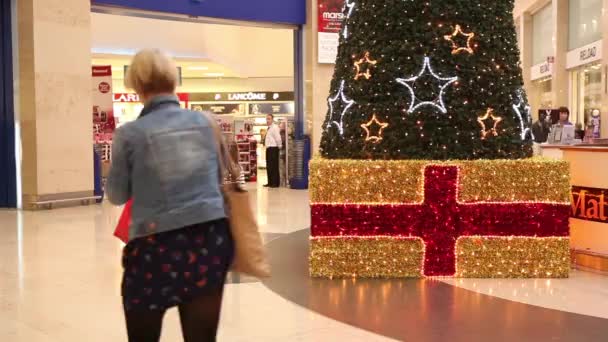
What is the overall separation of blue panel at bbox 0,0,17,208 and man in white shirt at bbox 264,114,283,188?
5.28m

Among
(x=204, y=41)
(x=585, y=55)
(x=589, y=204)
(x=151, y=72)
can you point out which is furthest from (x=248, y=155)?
(x=151, y=72)

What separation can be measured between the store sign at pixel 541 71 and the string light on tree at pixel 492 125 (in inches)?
615

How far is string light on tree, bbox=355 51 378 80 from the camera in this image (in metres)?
5.71

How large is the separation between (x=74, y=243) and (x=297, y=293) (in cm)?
333

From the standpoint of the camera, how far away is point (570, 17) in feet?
64.5

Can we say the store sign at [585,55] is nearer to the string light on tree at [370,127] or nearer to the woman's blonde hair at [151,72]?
the string light on tree at [370,127]

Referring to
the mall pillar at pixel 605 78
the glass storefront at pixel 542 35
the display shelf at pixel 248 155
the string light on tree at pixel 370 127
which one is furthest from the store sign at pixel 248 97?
the string light on tree at pixel 370 127

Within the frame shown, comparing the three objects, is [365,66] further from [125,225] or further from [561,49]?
[561,49]

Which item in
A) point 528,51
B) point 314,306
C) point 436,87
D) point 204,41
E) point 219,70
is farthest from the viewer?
point 528,51

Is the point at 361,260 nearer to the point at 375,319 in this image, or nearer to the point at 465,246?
the point at 465,246

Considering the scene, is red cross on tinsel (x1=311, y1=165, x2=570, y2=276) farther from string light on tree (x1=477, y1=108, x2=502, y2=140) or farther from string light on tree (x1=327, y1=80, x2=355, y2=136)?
string light on tree (x1=327, y1=80, x2=355, y2=136)

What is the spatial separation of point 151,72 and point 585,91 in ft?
59.9

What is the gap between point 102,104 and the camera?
13359 mm

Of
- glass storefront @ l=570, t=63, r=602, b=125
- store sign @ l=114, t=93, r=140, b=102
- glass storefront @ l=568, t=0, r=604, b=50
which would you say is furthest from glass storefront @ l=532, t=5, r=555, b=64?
store sign @ l=114, t=93, r=140, b=102
